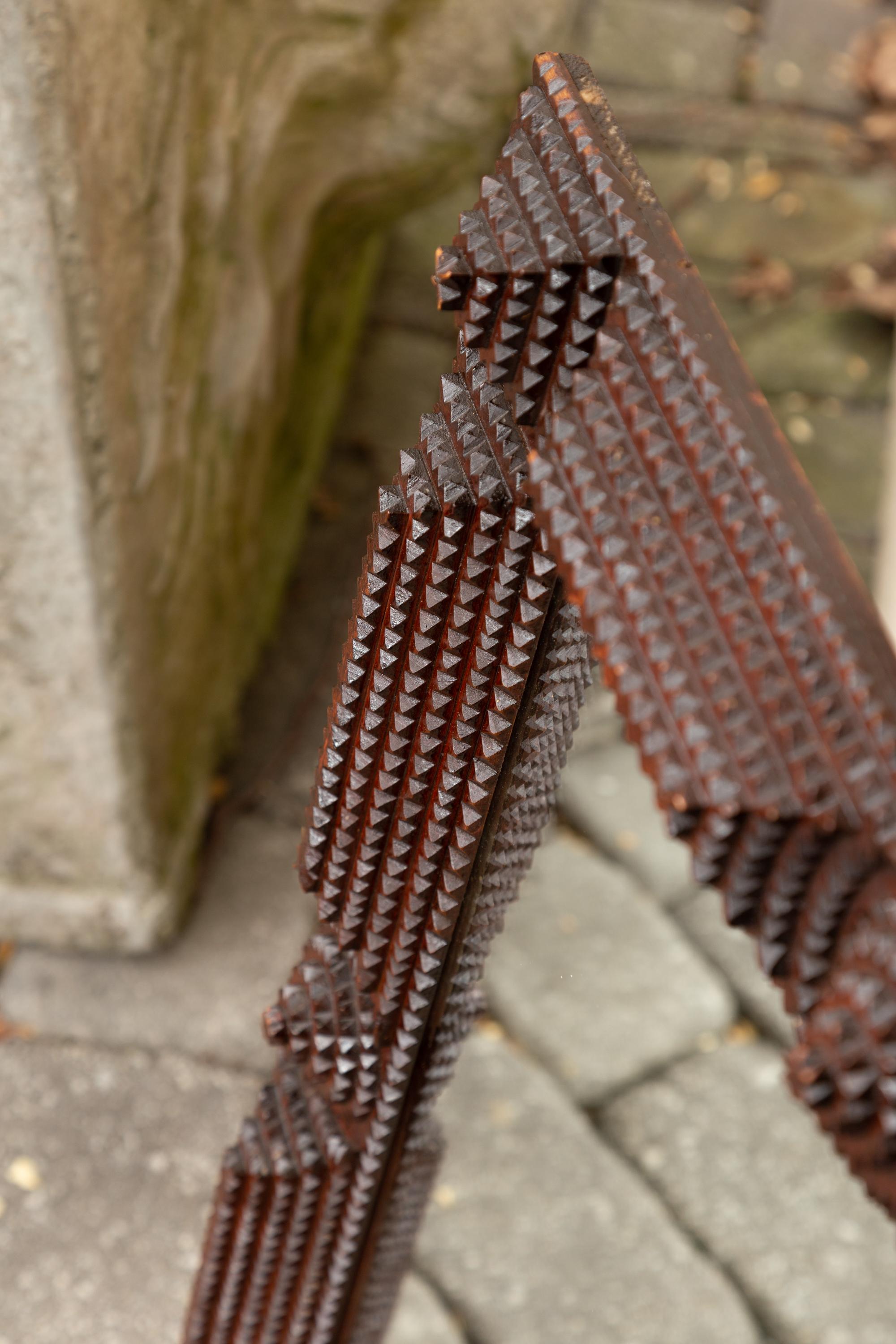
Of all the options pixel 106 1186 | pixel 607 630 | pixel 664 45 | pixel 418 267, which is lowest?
pixel 106 1186

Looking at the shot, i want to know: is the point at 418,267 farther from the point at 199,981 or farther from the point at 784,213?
the point at 199,981

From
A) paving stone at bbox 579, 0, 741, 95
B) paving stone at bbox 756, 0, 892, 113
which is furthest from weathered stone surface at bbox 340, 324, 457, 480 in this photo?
paving stone at bbox 756, 0, 892, 113

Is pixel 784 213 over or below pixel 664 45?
below

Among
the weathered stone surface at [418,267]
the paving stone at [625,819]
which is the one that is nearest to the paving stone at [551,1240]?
the paving stone at [625,819]

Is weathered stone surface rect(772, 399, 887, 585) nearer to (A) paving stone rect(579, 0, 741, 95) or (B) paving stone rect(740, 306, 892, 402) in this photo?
(B) paving stone rect(740, 306, 892, 402)

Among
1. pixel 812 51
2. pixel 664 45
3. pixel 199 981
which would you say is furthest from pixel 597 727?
pixel 812 51

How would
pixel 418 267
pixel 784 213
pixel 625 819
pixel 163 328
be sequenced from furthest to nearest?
pixel 784 213, pixel 418 267, pixel 625 819, pixel 163 328

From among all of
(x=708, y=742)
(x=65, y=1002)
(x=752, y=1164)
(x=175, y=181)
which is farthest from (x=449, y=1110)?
(x=708, y=742)

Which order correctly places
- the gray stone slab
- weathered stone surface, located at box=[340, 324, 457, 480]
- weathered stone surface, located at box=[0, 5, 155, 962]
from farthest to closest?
weathered stone surface, located at box=[340, 324, 457, 480] → the gray stone slab → weathered stone surface, located at box=[0, 5, 155, 962]
